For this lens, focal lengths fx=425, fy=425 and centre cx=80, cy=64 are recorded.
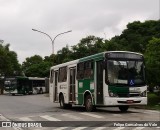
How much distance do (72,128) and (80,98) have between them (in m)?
8.86

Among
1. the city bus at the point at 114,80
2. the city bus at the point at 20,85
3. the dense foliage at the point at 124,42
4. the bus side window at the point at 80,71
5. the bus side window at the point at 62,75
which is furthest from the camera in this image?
the city bus at the point at 20,85

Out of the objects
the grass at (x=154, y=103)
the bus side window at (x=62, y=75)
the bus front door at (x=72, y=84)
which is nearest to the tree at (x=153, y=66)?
the grass at (x=154, y=103)

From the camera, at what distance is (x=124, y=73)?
1986 cm

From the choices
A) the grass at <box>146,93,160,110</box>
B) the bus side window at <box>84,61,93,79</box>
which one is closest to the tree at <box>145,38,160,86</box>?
the grass at <box>146,93,160,110</box>

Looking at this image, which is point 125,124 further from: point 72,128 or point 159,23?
point 159,23

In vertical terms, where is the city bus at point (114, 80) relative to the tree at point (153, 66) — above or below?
below

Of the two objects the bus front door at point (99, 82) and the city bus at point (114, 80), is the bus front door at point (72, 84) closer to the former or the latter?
the city bus at point (114, 80)

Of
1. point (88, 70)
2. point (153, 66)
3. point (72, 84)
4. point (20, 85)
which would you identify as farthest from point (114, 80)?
point (20, 85)

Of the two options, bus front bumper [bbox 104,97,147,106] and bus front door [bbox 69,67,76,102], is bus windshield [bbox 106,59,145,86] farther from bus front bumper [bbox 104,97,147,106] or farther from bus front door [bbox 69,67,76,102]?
bus front door [bbox 69,67,76,102]

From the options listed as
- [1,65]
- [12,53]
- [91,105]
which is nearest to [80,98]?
[91,105]

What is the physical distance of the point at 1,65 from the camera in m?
83.9

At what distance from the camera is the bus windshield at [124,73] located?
65.0 ft

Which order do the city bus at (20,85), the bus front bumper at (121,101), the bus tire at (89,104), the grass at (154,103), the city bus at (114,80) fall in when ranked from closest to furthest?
the bus front bumper at (121,101) < the city bus at (114,80) < the bus tire at (89,104) < the grass at (154,103) < the city bus at (20,85)

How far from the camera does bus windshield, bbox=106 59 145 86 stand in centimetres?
1980
